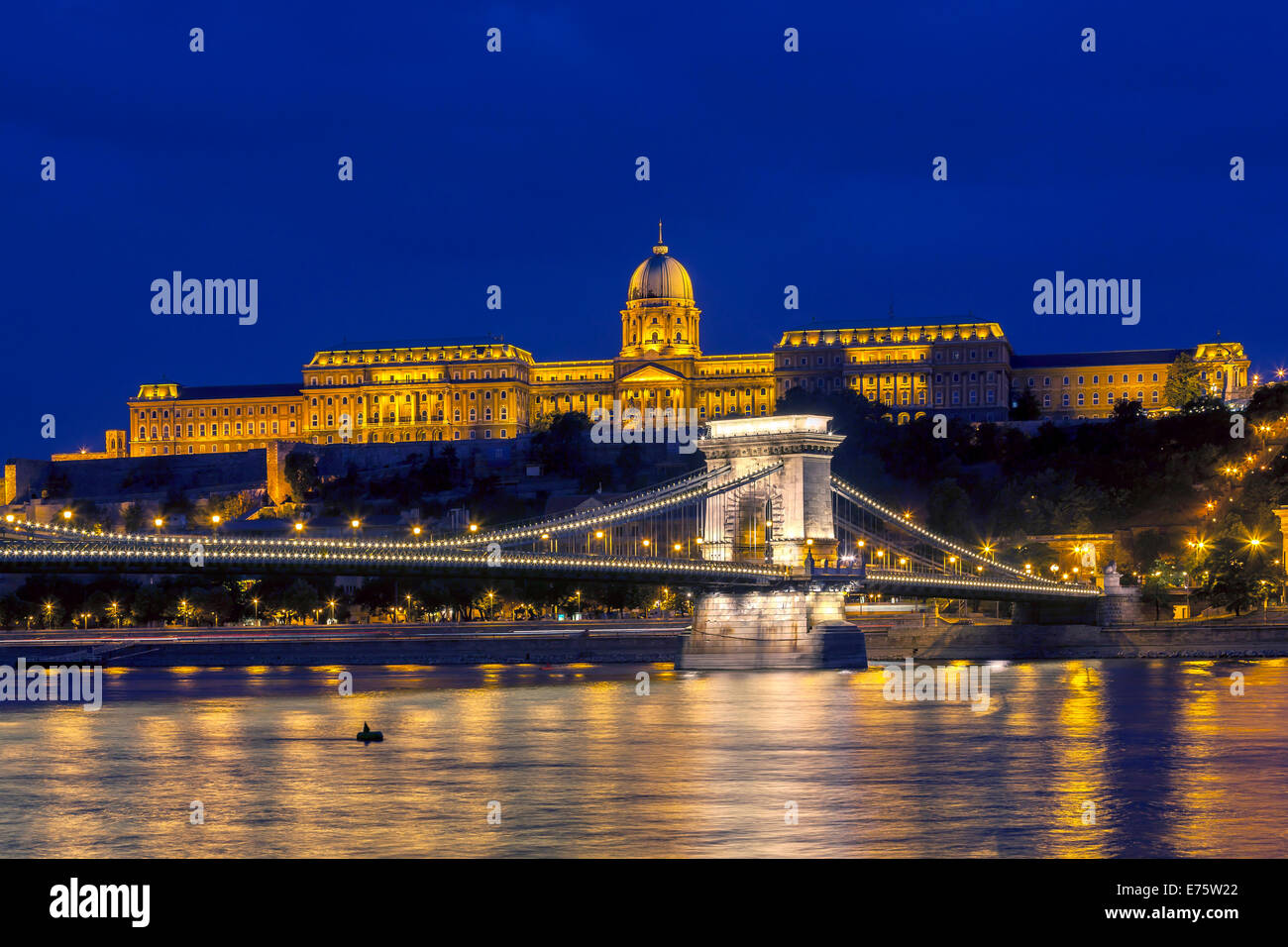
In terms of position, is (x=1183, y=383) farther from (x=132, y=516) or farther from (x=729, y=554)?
(x=729, y=554)

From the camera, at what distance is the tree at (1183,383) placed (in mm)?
127562

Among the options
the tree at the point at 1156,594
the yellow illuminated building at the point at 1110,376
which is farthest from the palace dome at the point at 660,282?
the tree at the point at 1156,594

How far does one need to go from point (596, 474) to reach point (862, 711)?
8614 cm

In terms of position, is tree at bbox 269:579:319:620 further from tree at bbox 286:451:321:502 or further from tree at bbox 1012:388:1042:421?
tree at bbox 1012:388:1042:421

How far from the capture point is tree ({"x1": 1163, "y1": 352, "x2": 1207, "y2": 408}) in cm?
12756

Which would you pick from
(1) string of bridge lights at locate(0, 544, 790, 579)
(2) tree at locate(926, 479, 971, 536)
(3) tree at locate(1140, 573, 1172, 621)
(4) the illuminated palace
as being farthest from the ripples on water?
(4) the illuminated palace

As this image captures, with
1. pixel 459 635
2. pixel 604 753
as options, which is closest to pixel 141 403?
pixel 459 635

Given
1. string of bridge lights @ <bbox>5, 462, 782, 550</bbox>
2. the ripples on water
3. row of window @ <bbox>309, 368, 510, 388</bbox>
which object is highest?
row of window @ <bbox>309, 368, 510, 388</bbox>

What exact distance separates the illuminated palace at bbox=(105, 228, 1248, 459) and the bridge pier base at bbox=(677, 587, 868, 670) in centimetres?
8271

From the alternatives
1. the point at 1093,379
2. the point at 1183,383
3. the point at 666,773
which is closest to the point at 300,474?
the point at 1093,379

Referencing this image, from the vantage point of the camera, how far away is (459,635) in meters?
68.2

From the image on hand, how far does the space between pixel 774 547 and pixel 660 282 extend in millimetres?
100849

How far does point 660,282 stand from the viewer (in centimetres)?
15188
